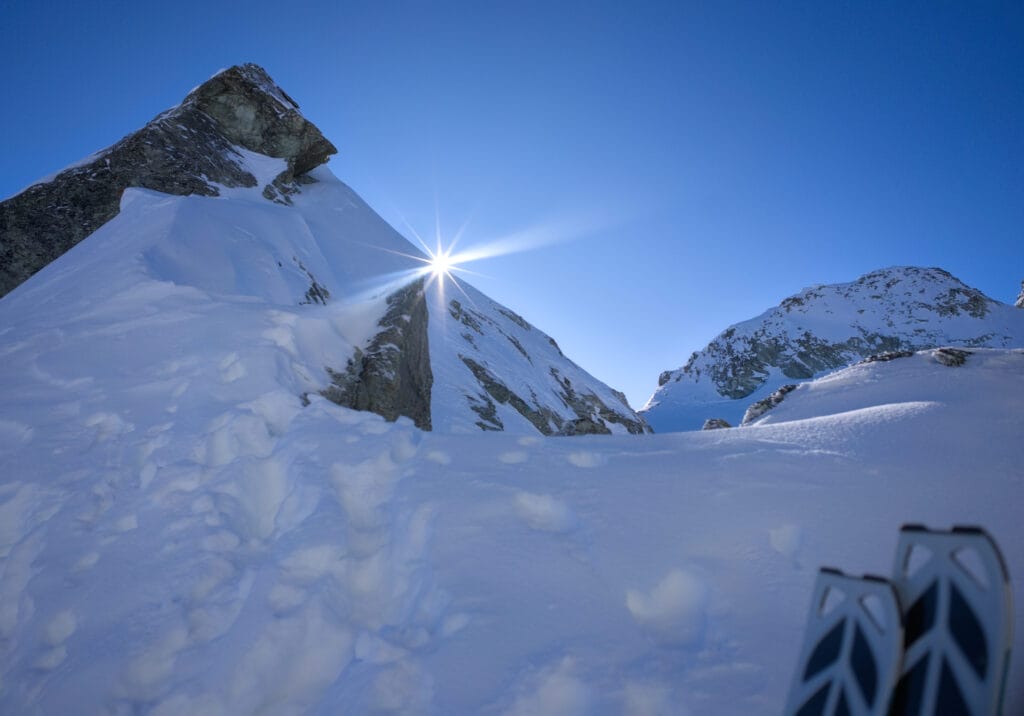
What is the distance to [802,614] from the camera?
2.55 m

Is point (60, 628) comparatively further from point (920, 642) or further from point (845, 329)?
point (845, 329)

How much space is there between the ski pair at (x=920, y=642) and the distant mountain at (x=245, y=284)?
5975 mm

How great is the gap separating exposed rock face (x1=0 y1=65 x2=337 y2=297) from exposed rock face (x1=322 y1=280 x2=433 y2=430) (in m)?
10.6

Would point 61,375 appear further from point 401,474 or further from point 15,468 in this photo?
point 401,474

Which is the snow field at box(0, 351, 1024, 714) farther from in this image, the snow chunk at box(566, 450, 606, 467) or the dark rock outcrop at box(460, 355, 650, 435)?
the dark rock outcrop at box(460, 355, 650, 435)

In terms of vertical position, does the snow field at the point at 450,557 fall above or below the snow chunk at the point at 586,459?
below

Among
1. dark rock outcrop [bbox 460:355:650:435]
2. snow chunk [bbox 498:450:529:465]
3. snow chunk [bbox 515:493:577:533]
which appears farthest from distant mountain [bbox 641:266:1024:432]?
snow chunk [bbox 515:493:577:533]

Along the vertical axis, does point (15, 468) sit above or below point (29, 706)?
above

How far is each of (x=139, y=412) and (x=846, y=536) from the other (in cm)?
699

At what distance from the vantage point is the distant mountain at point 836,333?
71.6 meters

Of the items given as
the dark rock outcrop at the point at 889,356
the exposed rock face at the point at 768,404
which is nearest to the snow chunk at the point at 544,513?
the exposed rock face at the point at 768,404

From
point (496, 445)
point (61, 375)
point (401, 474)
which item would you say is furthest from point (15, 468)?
point (496, 445)

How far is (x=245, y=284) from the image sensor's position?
29.8 ft

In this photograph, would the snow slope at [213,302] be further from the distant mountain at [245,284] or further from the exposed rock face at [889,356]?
the exposed rock face at [889,356]
